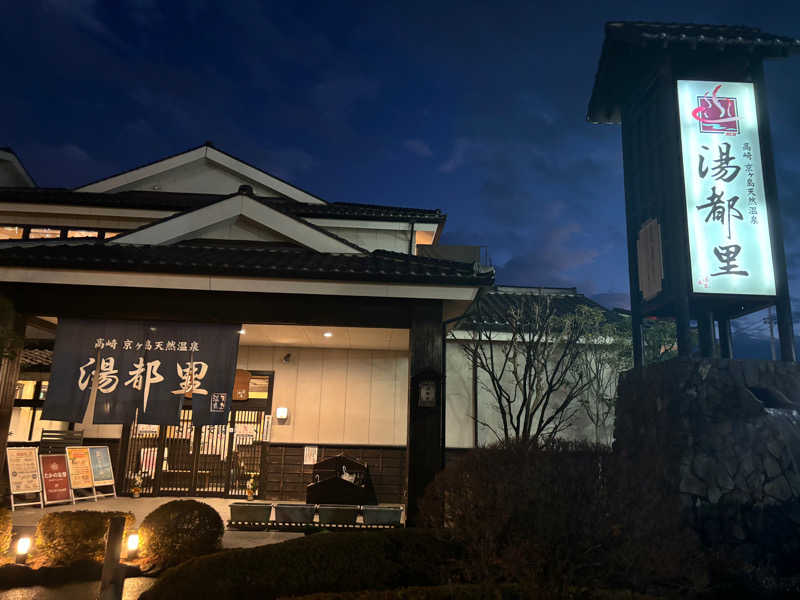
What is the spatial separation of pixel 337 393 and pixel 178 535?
7268mm

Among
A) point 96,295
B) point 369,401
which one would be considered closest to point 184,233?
point 96,295

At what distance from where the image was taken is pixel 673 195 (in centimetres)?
1000

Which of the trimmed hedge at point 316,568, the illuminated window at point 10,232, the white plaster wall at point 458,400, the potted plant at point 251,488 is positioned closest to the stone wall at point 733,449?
the trimmed hedge at point 316,568

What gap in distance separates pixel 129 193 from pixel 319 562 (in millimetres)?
13121

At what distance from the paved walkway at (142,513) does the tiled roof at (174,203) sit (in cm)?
713

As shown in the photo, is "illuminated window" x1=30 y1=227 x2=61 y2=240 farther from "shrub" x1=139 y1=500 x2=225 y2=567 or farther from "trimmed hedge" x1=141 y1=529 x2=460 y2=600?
"trimmed hedge" x1=141 y1=529 x2=460 y2=600

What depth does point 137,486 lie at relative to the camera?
14.1 metres

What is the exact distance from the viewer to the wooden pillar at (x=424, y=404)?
332 inches

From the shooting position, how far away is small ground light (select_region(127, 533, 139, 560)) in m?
7.43

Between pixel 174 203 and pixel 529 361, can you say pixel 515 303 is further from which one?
pixel 174 203

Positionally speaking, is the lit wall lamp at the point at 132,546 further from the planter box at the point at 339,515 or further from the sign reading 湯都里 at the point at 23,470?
the sign reading 湯都里 at the point at 23,470

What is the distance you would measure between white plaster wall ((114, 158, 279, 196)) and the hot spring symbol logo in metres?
10.8

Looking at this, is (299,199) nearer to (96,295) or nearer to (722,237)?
(96,295)

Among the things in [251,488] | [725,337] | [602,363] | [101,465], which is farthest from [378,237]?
[101,465]
